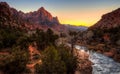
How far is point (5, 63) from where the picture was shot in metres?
44.2

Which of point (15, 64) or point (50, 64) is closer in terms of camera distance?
point (50, 64)

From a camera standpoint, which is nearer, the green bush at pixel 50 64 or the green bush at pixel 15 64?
the green bush at pixel 50 64

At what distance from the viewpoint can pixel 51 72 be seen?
3612 cm

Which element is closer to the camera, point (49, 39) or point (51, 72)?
point (51, 72)

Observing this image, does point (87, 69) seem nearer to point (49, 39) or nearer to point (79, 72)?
point (79, 72)

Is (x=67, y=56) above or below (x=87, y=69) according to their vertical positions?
above

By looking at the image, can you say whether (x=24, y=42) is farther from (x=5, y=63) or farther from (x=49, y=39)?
(x=5, y=63)

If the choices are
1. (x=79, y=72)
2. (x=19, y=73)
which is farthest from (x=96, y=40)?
(x=19, y=73)

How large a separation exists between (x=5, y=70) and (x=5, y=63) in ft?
5.84

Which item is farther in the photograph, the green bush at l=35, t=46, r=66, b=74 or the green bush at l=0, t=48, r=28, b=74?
the green bush at l=0, t=48, r=28, b=74

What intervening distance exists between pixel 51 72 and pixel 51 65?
4.08 feet

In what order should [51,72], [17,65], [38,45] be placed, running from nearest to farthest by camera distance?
[51,72], [17,65], [38,45]

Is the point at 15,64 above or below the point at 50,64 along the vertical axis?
below

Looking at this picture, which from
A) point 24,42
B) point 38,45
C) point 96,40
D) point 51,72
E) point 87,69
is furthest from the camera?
point 96,40
